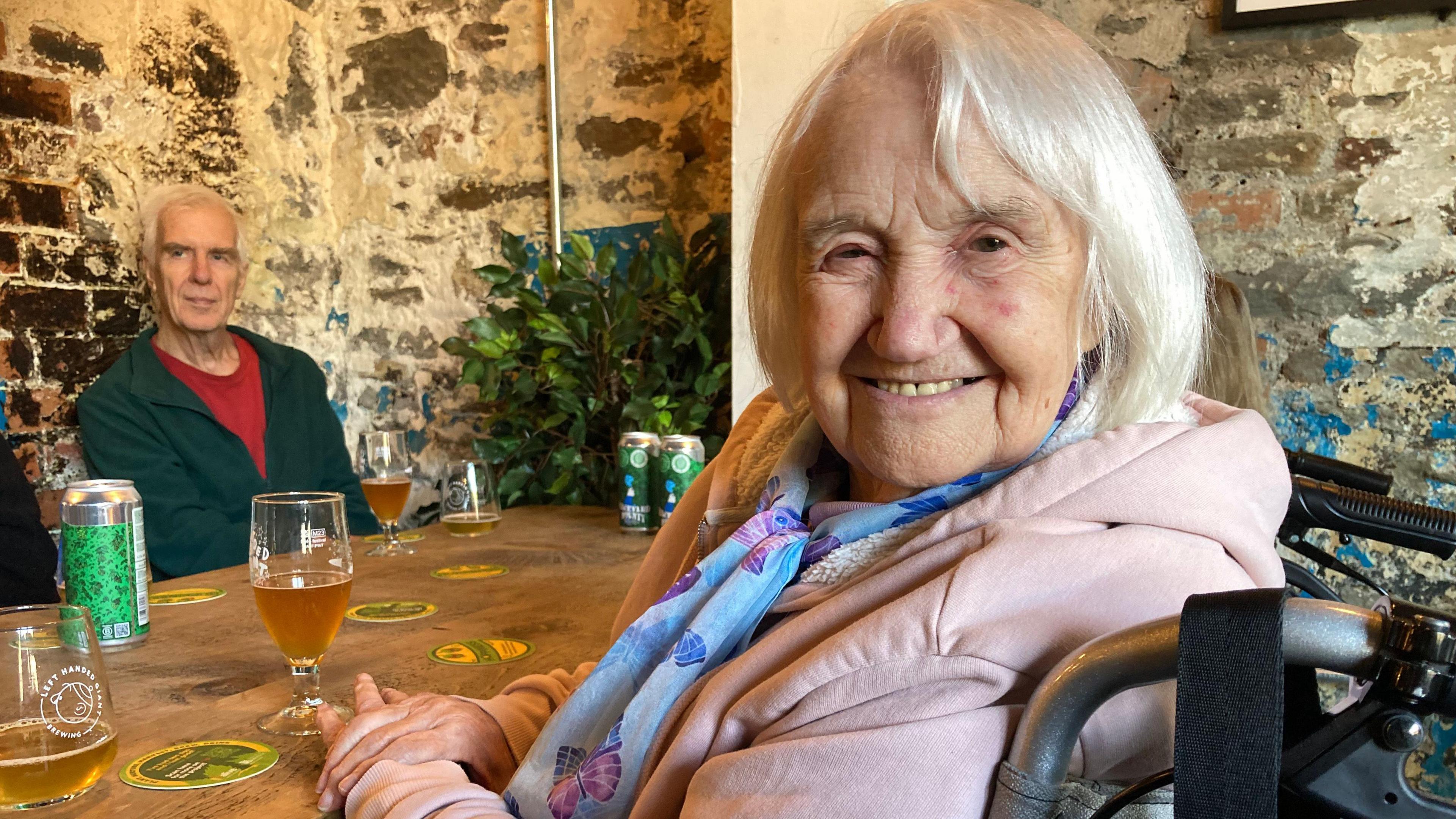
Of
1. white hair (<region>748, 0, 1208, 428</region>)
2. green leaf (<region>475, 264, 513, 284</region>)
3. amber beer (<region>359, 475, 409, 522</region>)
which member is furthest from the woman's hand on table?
green leaf (<region>475, 264, 513, 284</region>)

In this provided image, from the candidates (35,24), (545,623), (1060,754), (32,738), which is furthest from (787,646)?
(35,24)

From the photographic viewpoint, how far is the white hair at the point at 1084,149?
→ 0.77m

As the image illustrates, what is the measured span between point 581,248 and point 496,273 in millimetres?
315

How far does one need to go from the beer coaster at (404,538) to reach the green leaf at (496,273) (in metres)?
1.11

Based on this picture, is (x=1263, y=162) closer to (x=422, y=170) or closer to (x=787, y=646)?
(x=787, y=646)

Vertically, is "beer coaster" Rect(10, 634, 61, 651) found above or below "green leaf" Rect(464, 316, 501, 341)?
below

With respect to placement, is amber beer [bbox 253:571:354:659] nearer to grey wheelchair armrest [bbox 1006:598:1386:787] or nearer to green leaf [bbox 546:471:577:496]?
grey wheelchair armrest [bbox 1006:598:1386:787]

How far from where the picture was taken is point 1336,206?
A: 2344 millimetres

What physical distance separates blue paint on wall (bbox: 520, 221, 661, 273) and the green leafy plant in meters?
0.20

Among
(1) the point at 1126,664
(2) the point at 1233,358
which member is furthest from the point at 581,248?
Result: (1) the point at 1126,664

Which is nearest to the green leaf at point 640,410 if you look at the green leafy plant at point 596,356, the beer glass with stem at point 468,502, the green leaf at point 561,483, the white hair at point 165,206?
the green leafy plant at point 596,356

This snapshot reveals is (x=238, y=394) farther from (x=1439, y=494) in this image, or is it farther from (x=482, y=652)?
(x=1439, y=494)

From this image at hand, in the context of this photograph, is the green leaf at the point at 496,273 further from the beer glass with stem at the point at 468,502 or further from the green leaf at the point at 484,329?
the beer glass with stem at the point at 468,502

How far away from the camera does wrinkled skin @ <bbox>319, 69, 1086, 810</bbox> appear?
0.79 meters
